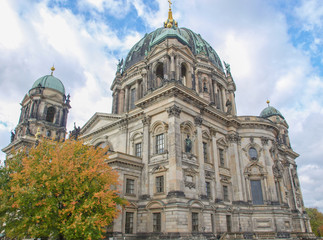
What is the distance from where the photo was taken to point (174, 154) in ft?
78.7

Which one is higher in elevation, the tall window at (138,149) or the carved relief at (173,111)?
the carved relief at (173,111)

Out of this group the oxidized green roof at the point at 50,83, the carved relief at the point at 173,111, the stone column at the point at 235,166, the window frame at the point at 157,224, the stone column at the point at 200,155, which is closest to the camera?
the window frame at the point at 157,224

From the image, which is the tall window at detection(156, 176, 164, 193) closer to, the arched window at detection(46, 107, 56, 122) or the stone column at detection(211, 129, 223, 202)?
the stone column at detection(211, 129, 223, 202)

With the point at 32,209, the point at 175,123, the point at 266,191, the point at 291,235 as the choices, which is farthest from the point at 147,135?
the point at 291,235

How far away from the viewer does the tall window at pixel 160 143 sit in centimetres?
2633

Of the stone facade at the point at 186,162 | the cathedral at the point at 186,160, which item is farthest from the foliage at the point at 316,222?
the stone facade at the point at 186,162

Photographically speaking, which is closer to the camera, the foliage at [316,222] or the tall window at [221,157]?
the tall window at [221,157]

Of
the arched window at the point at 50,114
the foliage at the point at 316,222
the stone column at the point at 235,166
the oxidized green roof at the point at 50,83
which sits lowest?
the foliage at the point at 316,222

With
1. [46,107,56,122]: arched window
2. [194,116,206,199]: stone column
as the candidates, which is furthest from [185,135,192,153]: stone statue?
[46,107,56,122]: arched window

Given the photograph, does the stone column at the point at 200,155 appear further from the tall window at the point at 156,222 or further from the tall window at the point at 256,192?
the tall window at the point at 256,192

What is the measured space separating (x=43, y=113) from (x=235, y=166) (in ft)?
117

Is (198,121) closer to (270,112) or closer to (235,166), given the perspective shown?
(235,166)

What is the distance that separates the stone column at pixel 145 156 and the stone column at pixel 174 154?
2870 mm

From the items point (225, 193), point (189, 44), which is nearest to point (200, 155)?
point (225, 193)
